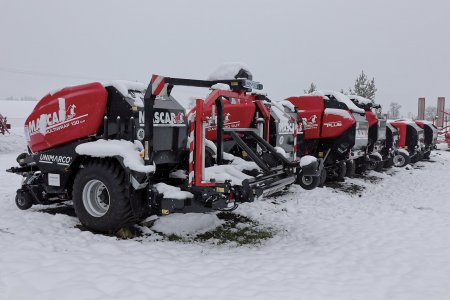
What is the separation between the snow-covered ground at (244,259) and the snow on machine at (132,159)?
46cm

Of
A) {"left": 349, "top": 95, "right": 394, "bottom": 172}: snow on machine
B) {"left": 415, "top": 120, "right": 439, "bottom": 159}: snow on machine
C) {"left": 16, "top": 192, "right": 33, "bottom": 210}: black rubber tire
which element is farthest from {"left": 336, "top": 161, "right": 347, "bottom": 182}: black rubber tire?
{"left": 415, "top": 120, "right": 439, "bottom": 159}: snow on machine

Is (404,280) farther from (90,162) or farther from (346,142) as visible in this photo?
(346,142)

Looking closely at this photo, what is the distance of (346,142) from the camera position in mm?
10430

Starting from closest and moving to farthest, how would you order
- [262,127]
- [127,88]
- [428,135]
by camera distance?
[127,88], [262,127], [428,135]

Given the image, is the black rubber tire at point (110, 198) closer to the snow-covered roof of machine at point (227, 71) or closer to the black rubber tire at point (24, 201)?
the black rubber tire at point (24, 201)

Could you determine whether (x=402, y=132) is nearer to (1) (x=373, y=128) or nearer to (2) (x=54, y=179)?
(1) (x=373, y=128)

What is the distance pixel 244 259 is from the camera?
484 centimetres

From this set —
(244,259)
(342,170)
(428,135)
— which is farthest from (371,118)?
(244,259)

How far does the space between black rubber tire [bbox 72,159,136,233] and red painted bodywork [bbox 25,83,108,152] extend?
22.0 inches

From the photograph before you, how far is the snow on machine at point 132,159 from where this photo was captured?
5.17 metres

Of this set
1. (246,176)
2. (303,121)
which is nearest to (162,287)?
(246,176)

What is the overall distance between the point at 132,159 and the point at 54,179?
1.67m

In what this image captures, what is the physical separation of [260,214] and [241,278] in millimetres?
3086

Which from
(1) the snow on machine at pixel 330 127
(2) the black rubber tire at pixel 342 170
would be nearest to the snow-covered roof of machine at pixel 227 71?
(1) the snow on machine at pixel 330 127
